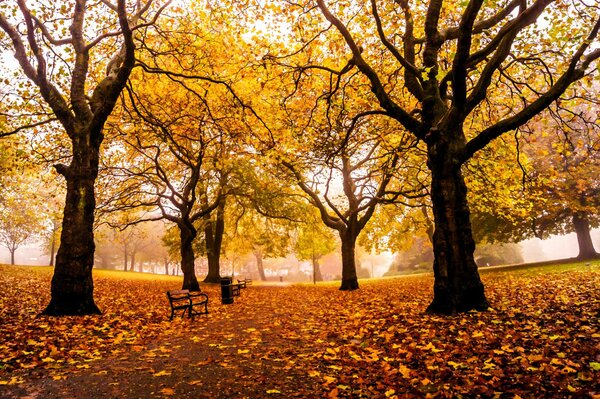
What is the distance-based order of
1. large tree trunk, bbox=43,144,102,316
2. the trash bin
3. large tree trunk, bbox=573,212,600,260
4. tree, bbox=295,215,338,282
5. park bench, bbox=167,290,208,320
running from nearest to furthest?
1. large tree trunk, bbox=43,144,102,316
2. park bench, bbox=167,290,208,320
3. the trash bin
4. tree, bbox=295,215,338,282
5. large tree trunk, bbox=573,212,600,260

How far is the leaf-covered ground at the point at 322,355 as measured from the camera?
15.1ft

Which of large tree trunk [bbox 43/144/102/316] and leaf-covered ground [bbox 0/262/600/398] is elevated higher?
large tree trunk [bbox 43/144/102/316]

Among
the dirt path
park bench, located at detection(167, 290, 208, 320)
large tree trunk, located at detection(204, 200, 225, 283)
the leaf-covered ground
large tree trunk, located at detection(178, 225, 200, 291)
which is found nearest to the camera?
the leaf-covered ground

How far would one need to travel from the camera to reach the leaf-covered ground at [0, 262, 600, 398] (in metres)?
4.60

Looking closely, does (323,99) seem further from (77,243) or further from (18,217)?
(18,217)

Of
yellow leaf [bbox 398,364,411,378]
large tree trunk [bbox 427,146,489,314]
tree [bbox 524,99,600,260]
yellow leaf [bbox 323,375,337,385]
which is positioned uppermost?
tree [bbox 524,99,600,260]

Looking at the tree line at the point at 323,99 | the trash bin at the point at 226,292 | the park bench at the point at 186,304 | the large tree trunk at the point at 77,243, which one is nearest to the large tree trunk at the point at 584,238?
the tree line at the point at 323,99

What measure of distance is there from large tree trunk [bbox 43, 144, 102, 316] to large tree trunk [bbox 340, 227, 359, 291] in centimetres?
1361

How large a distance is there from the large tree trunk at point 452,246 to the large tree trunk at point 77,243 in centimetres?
950

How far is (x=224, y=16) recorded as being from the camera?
11.3 meters

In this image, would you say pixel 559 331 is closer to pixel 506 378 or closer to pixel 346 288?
pixel 506 378

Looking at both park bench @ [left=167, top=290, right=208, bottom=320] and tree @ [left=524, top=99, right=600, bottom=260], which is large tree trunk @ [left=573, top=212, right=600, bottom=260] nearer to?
tree @ [left=524, top=99, right=600, bottom=260]

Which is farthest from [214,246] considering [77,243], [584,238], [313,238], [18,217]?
[584,238]

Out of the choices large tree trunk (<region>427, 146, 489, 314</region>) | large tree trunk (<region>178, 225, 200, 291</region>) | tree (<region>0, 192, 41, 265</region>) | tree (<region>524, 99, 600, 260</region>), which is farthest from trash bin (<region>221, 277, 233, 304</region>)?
tree (<region>0, 192, 41, 265</region>)
